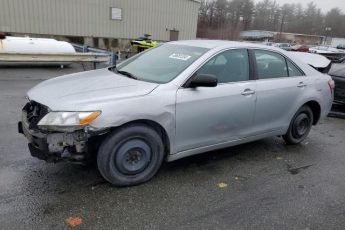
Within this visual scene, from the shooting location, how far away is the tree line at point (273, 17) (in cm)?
7562

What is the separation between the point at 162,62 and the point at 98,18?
57.4ft

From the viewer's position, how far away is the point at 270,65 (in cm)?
480

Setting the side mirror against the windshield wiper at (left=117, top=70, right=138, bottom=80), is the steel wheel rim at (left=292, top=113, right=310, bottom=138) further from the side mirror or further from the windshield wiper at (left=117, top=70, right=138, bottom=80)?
the windshield wiper at (left=117, top=70, right=138, bottom=80)

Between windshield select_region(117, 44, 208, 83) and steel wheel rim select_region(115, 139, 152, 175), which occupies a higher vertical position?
windshield select_region(117, 44, 208, 83)

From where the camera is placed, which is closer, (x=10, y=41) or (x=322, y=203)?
(x=322, y=203)

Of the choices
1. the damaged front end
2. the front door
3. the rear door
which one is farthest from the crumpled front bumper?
the rear door

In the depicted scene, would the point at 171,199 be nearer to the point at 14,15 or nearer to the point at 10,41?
the point at 10,41

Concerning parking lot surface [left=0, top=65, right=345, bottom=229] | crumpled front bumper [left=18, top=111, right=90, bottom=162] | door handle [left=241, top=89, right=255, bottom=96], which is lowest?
parking lot surface [left=0, top=65, right=345, bottom=229]

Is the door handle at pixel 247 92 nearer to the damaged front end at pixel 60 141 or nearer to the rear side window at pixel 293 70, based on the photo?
the rear side window at pixel 293 70

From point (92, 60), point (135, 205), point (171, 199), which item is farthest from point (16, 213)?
point (92, 60)

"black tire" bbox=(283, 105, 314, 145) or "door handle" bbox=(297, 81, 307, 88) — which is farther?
"black tire" bbox=(283, 105, 314, 145)

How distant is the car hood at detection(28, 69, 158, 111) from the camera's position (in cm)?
333

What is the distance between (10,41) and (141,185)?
10217 millimetres

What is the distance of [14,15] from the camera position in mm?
17625
